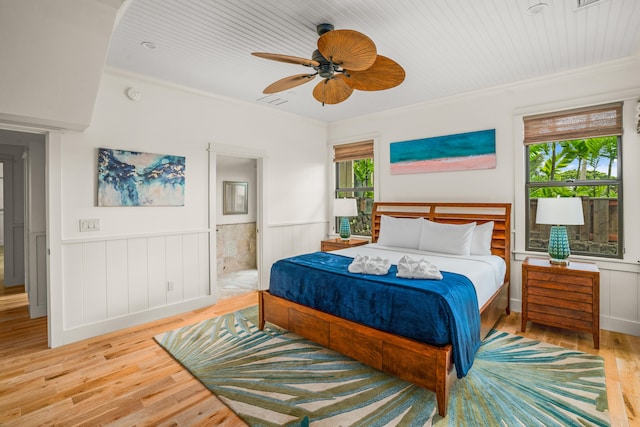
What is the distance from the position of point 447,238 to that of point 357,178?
216cm

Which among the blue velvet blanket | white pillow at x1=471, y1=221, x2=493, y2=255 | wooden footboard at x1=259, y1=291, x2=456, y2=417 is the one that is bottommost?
wooden footboard at x1=259, y1=291, x2=456, y2=417

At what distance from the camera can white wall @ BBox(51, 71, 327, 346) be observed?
10.4 ft

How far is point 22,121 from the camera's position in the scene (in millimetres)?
2693

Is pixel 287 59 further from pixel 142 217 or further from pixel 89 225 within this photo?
pixel 89 225

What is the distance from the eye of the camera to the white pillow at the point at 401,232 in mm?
4090

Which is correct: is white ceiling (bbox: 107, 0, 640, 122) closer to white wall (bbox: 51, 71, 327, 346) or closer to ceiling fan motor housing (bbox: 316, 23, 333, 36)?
ceiling fan motor housing (bbox: 316, 23, 333, 36)

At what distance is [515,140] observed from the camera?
3.83 metres

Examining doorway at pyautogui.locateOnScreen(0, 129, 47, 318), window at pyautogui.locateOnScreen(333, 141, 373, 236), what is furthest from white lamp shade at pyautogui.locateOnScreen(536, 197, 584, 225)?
doorway at pyautogui.locateOnScreen(0, 129, 47, 318)

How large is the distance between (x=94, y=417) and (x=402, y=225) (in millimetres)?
3530

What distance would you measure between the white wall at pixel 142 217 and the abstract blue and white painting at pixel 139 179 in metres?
0.07

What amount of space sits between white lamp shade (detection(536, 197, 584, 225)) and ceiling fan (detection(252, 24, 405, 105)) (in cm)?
202

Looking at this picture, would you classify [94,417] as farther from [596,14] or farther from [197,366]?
[596,14]

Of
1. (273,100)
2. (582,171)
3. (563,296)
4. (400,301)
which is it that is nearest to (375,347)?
(400,301)

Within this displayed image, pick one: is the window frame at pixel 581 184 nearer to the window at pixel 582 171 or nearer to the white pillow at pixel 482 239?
the window at pixel 582 171
